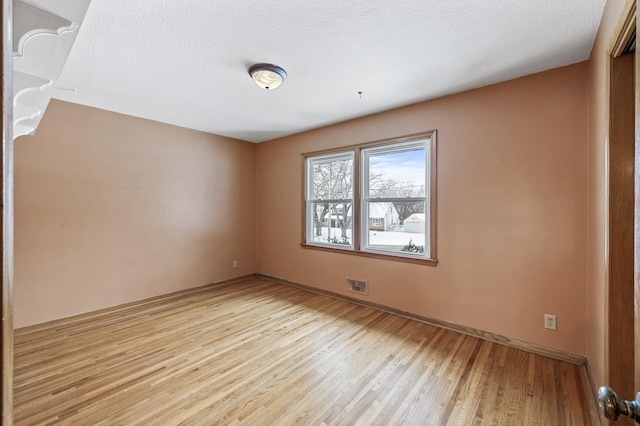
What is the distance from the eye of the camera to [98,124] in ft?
10.7

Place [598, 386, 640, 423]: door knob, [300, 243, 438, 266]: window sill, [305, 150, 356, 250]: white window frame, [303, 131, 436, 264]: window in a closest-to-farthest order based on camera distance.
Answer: [598, 386, 640, 423]: door knob < [300, 243, 438, 266]: window sill < [303, 131, 436, 264]: window < [305, 150, 356, 250]: white window frame

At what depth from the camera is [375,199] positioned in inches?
140

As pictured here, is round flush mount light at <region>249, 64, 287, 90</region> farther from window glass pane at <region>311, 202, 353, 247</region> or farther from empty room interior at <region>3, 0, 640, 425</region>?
window glass pane at <region>311, 202, 353, 247</region>

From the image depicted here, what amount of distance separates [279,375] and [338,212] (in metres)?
2.40

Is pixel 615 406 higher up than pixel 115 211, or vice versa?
pixel 115 211

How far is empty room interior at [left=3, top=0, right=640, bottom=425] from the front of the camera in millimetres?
1686

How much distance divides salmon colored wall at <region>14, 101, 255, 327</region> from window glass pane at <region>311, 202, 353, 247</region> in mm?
1468

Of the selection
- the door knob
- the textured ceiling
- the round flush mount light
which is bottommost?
the door knob

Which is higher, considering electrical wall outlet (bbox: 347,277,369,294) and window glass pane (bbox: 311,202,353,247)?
window glass pane (bbox: 311,202,353,247)

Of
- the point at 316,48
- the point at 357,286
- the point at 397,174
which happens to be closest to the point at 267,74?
the point at 316,48

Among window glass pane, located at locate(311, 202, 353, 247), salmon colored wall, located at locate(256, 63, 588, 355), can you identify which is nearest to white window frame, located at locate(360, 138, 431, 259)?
salmon colored wall, located at locate(256, 63, 588, 355)

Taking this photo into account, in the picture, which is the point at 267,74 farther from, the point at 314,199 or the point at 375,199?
the point at 314,199

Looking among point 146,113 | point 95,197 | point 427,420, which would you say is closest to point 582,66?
point 427,420

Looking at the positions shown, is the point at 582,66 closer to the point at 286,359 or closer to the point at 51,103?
the point at 286,359
